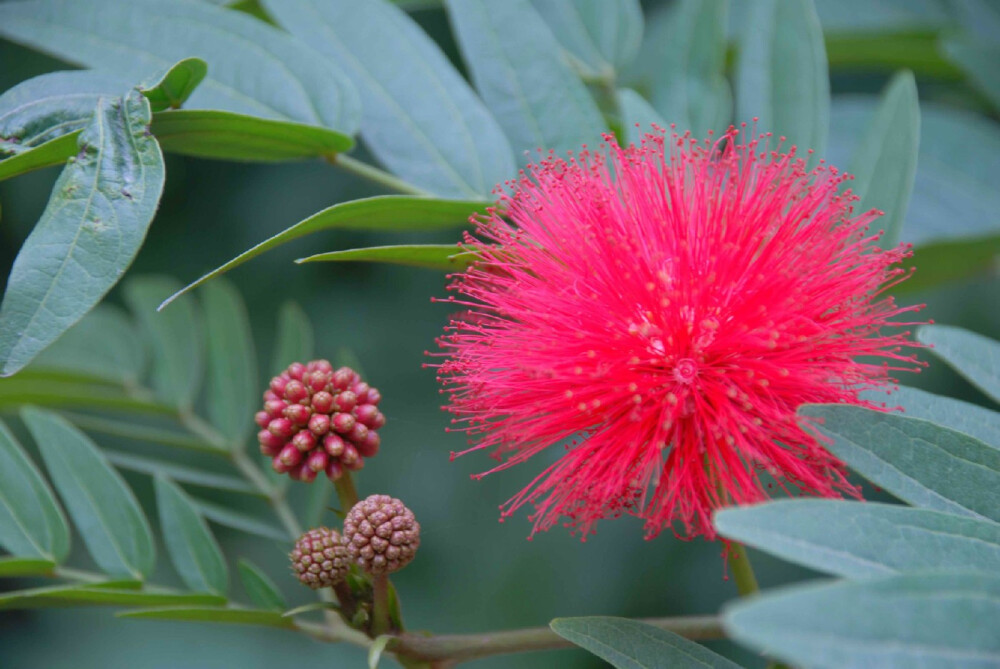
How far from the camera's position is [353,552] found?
133 centimetres

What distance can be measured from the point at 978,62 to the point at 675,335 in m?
1.41

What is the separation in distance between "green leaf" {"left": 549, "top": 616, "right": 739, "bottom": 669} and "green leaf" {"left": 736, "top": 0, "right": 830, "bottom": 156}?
1.06m

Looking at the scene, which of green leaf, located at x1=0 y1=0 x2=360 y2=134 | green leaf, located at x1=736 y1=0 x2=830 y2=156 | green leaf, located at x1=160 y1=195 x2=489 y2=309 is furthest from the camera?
green leaf, located at x1=736 y1=0 x2=830 y2=156

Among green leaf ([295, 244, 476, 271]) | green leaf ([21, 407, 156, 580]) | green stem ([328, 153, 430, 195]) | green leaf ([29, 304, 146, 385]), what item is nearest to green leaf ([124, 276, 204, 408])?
green leaf ([29, 304, 146, 385])

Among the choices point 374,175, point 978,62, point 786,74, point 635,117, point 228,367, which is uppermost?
point 978,62

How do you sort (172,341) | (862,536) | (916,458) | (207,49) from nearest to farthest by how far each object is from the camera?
1. (862,536)
2. (916,458)
3. (207,49)
4. (172,341)

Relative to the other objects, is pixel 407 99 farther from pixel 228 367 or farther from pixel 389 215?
pixel 228 367

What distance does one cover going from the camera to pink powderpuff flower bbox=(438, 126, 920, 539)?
4.49ft

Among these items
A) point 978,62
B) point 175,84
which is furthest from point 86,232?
point 978,62

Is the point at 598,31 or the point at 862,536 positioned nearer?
the point at 862,536

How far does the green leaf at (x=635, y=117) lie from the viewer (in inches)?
68.9

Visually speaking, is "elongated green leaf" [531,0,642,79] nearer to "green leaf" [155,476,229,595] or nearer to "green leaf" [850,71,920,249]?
"green leaf" [850,71,920,249]

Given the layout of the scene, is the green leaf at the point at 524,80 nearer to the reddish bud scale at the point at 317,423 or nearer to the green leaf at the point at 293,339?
the reddish bud scale at the point at 317,423

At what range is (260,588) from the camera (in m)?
1.64
